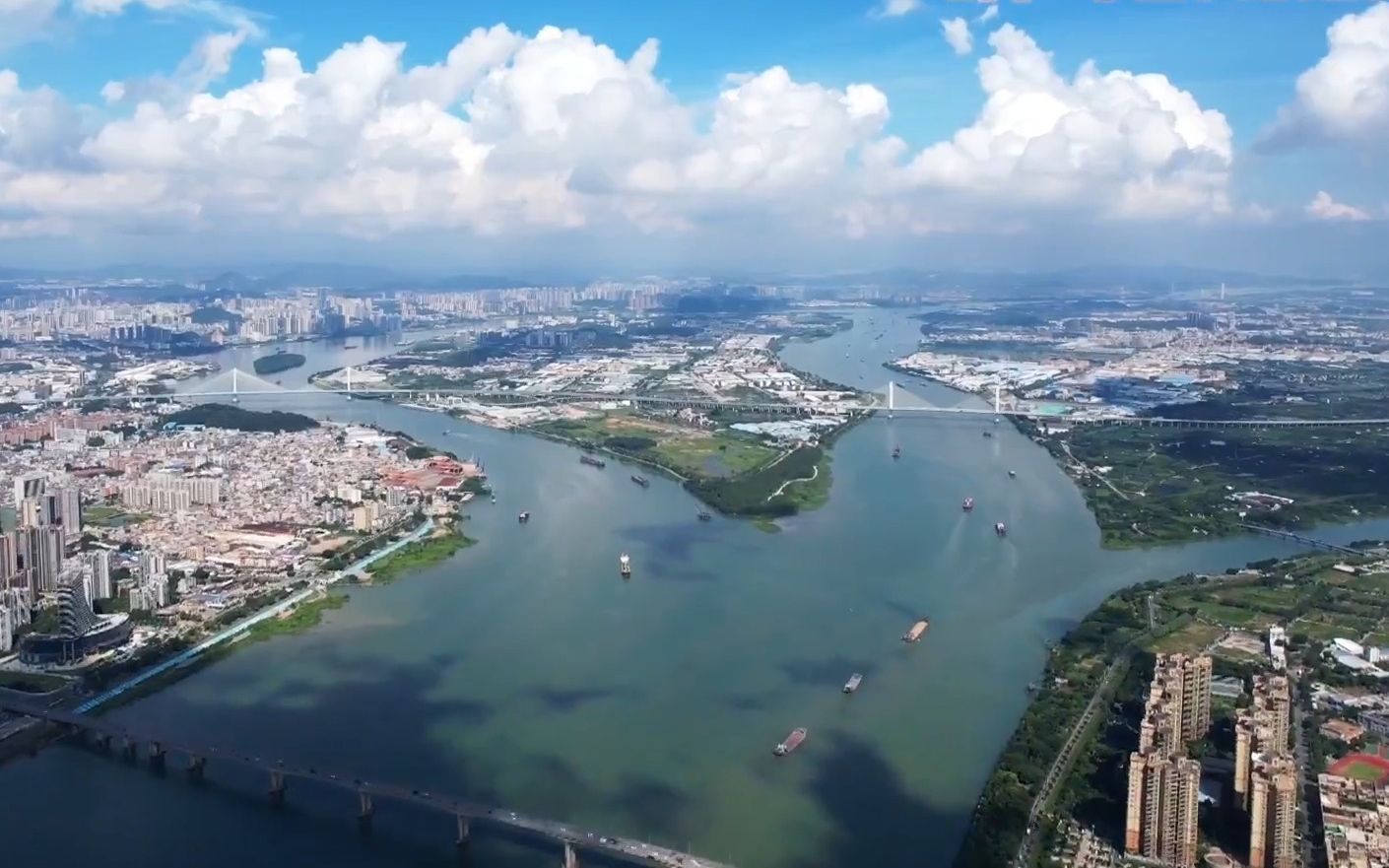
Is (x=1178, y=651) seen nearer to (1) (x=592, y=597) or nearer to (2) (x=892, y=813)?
(2) (x=892, y=813)

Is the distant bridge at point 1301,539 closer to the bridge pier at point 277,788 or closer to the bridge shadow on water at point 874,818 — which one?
the bridge shadow on water at point 874,818

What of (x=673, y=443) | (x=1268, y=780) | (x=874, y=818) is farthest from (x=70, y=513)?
(x=1268, y=780)

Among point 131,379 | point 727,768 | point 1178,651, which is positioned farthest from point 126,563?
point 131,379

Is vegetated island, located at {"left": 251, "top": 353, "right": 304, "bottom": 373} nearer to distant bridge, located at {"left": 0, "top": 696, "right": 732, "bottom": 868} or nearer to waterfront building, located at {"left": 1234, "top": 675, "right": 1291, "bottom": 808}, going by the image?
distant bridge, located at {"left": 0, "top": 696, "right": 732, "bottom": 868}

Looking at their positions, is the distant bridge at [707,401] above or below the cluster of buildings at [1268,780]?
above

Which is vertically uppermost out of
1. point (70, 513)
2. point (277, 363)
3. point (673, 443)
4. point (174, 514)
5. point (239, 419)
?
point (277, 363)

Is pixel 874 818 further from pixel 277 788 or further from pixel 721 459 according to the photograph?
pixel 721 459

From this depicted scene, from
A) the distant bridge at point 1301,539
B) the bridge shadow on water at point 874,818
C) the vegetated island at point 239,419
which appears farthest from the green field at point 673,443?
the bridge shadow on water at point 874,818
